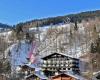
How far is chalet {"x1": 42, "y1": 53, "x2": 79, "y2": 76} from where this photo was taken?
55.5 m

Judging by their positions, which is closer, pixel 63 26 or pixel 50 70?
pixel 50 70

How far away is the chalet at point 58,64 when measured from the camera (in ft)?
182

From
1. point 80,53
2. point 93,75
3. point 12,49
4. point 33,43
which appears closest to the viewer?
point 93,75

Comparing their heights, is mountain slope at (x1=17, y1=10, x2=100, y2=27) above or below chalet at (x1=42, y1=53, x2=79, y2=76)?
above

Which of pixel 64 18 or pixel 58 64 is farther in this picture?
pixel 64 18

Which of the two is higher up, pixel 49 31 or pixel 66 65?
pixel 49 31

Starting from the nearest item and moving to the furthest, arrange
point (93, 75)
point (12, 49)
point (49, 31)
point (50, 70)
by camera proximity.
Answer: point (93, 75), point (50, 70), point (12, 49), point (49, 31)

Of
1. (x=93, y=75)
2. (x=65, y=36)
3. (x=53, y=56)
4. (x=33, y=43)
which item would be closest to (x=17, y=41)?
(x=33, y=43)

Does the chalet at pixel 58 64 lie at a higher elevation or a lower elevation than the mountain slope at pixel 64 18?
lower

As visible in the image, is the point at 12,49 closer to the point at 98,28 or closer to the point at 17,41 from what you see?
the point at 17,41

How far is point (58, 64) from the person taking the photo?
56.8 m

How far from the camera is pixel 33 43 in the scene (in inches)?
3905

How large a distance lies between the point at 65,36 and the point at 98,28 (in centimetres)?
992

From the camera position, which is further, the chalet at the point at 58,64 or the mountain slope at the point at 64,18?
the mountain slope at the point at 64,18
